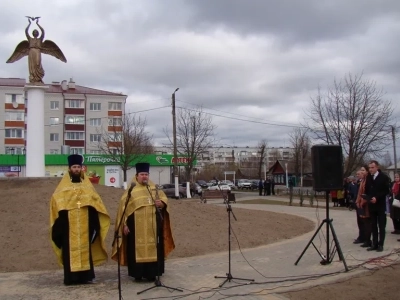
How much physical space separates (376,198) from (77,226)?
598cm

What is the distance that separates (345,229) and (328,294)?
7.94 m

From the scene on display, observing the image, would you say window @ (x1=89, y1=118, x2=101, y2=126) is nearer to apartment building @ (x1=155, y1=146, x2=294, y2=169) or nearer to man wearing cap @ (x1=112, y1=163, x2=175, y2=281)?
apartment building @ (x1=155, y1=146, x2=294, y2=169)

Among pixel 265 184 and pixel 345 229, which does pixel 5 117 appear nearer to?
pixel 265 184

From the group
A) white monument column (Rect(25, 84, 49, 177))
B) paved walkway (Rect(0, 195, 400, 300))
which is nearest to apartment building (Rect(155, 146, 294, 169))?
white monument column (Rect(25, 84, 49, 177))

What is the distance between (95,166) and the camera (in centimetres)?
4947

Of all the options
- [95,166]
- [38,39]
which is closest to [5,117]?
[95,166]

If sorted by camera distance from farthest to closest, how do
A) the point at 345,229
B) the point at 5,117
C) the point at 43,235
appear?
1. the point at 5,117
2. the point at 345,229
3. the point at 43,235

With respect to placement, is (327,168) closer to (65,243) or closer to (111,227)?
(65,243)

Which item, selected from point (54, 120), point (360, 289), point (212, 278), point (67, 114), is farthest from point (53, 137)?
point (360, 289)

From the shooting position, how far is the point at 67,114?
6875 centimetres

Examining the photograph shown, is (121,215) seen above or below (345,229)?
above

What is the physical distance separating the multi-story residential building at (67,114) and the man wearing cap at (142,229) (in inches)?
2340

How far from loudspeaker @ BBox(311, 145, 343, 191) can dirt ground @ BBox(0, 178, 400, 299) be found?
1.65 metres

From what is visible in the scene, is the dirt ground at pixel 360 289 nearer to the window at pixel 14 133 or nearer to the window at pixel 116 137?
the window at pixel 116 137
